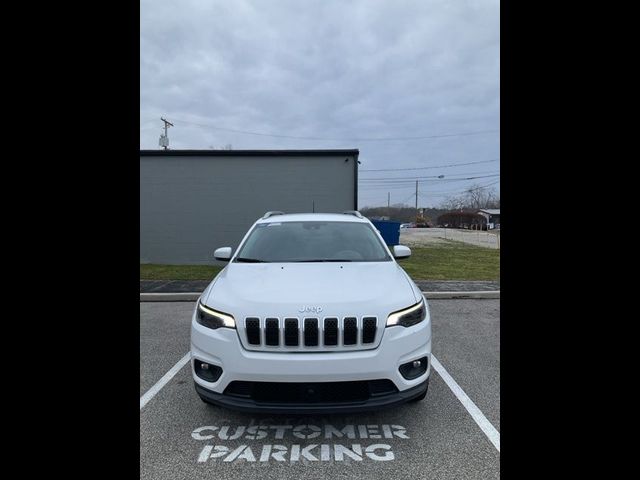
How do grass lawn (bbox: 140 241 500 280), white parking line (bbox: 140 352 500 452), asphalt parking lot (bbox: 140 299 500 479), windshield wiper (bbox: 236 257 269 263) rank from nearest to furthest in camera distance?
asphalt parking lot (bbox: 140 299 500 479) → white parking line (bbox: 140 352 500 452) → windshield wiper (bbox: 236 257 269 263) → grass lawn (bbox: 140 241 500 280)

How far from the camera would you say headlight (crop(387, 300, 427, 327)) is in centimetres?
263

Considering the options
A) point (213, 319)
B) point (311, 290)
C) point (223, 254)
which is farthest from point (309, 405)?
point (223, 254)

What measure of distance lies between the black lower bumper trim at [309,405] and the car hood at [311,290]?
0.59 m

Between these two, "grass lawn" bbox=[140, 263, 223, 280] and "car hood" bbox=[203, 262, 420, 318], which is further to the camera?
"grass lawn" bbox=[140, 263, 223, 280]

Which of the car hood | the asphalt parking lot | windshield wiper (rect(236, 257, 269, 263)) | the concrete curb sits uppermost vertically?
windshield wiper (rect(236, 257, 269, 263))

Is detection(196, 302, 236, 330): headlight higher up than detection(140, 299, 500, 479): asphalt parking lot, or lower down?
higher up

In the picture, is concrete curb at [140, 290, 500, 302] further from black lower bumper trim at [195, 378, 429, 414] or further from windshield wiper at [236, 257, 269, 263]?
black lower bumper trim at [195, 378, 429, 414]

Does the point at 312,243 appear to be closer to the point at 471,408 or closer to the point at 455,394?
the point at 455,394

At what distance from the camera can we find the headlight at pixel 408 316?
104 inches

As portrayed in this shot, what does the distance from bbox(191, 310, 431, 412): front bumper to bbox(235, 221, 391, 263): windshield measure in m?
1.27

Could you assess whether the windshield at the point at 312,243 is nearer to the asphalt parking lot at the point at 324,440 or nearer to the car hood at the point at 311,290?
the car hood at the point at 311,290

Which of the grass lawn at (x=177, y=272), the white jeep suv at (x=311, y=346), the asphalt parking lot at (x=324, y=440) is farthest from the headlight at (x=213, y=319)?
the grass lawn at (x=177, y=272)

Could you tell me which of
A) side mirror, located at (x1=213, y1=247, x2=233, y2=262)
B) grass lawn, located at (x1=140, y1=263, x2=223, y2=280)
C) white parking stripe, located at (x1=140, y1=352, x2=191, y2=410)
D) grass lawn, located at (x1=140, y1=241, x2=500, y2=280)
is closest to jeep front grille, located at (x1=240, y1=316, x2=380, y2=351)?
white parking stripe, located at (x1=140, y1=352, x2=191, y2=410)
